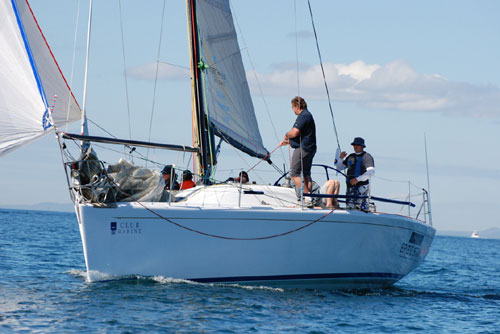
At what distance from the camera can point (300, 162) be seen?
1280 centimetres

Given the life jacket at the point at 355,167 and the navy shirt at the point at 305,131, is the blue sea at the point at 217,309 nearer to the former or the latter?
the life jacket at the point at 355,167

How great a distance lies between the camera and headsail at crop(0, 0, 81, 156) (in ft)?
36.8

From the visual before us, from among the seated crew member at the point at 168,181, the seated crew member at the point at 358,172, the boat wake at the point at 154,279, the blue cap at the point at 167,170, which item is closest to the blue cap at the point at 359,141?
the seated crew member at the point at 358,172

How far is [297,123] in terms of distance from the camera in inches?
502

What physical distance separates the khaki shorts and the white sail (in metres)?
2.28

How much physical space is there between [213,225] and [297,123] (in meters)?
2.46

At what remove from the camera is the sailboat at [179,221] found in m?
11.3

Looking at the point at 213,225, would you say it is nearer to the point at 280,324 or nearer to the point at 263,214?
the point at 263,214

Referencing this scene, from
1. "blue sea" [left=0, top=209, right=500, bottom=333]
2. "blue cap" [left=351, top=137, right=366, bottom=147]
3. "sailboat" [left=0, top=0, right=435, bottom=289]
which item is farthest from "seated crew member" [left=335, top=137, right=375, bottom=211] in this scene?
"blue sea" [left=0, top=209, right=500, bottom=333]

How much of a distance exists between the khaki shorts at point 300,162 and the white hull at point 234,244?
986mm

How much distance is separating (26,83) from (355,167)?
593 centimetres

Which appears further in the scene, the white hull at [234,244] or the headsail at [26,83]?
the white hull at [234,244]

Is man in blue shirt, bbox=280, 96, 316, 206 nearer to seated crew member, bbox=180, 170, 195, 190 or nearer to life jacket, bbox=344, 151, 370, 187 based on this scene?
life jacket, bbox=344, 151, 370, 187

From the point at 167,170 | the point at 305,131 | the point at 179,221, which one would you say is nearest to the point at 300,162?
the point at 305,131
